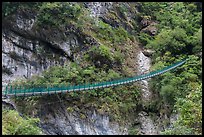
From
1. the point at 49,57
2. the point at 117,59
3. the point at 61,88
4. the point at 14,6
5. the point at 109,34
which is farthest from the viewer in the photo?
the point at 109,34

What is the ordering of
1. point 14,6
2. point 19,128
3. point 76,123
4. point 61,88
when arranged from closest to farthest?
point 19,128 → point 61,88 → point 76,123 → point 14,6

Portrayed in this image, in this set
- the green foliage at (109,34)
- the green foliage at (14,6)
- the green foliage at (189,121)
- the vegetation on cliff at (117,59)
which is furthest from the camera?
the green foliage at (109,34)

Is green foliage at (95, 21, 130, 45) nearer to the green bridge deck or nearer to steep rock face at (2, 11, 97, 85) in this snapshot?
steep rock face at (2, 11, 97, 85)

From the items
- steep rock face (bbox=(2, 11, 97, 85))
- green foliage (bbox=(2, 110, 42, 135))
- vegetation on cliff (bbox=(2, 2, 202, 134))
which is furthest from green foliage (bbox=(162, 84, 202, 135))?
steep rock face (bbox=(2, 11, 97, 85))

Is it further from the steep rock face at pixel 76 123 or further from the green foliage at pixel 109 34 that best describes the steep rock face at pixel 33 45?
the steep rock face at pixel 76 123

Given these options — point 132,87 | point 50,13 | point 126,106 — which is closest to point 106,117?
point 126,106

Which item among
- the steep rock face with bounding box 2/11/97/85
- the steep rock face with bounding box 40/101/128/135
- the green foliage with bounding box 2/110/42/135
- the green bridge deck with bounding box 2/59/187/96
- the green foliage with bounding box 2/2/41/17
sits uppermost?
the green foliage with bounding box 2/2/41/17

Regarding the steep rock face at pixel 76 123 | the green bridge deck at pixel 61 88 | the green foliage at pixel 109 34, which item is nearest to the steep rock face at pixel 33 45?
the green foliage at pixel 109 34

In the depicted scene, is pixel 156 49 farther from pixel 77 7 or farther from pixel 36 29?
pixel 36 29

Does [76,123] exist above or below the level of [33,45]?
below

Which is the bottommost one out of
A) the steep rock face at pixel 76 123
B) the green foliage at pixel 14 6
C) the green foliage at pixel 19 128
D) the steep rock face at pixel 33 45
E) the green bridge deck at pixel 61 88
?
the steep rock face at pixel 76 123

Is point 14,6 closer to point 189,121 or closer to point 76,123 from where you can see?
point 76,123

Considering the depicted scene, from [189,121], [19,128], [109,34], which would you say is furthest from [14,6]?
[189,121]

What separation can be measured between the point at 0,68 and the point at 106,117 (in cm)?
411
